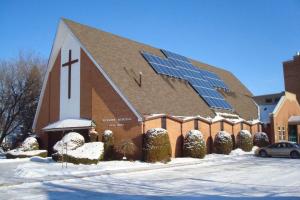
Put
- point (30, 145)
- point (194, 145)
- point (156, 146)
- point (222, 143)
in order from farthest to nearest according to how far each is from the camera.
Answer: point (222, 143), point (30, 145), point (194, 145), point (156, 146)

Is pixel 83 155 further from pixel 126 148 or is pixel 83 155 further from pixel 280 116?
pixel 280 116

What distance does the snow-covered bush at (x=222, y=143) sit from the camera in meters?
28.9

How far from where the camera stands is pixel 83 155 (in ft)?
70.9

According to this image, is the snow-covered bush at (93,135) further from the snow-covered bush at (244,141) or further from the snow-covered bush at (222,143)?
the snow-covered bush at (244,141)

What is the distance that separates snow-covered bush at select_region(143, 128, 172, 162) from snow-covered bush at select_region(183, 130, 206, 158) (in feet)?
9.59

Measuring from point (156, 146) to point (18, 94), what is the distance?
2460cm

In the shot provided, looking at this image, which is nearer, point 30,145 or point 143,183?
point 143,183

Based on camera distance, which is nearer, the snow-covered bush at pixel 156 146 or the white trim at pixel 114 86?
the snow-covered bush at pixel 156 146

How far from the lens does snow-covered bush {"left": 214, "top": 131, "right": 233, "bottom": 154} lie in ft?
94.7

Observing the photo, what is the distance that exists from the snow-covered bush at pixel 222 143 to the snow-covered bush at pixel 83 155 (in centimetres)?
1046

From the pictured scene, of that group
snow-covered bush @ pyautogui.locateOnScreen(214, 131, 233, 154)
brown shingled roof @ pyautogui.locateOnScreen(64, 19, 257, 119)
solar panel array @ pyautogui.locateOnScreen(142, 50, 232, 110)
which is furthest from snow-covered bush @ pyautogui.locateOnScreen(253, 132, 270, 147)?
snow-covered bush @ pyautogui.locateOnScreen(214, 131, 233, 154)

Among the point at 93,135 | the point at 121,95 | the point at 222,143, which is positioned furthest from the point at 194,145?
the point at 93,135

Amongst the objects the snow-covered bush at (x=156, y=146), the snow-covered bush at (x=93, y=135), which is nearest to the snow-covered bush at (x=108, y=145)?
the snow-covered bush at (x=93, y=135)

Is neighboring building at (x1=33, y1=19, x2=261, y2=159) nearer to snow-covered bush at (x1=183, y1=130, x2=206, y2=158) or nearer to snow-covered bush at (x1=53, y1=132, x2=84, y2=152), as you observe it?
snow-covered bush at (x1=183, y1=130, x2=206, y2=158)
